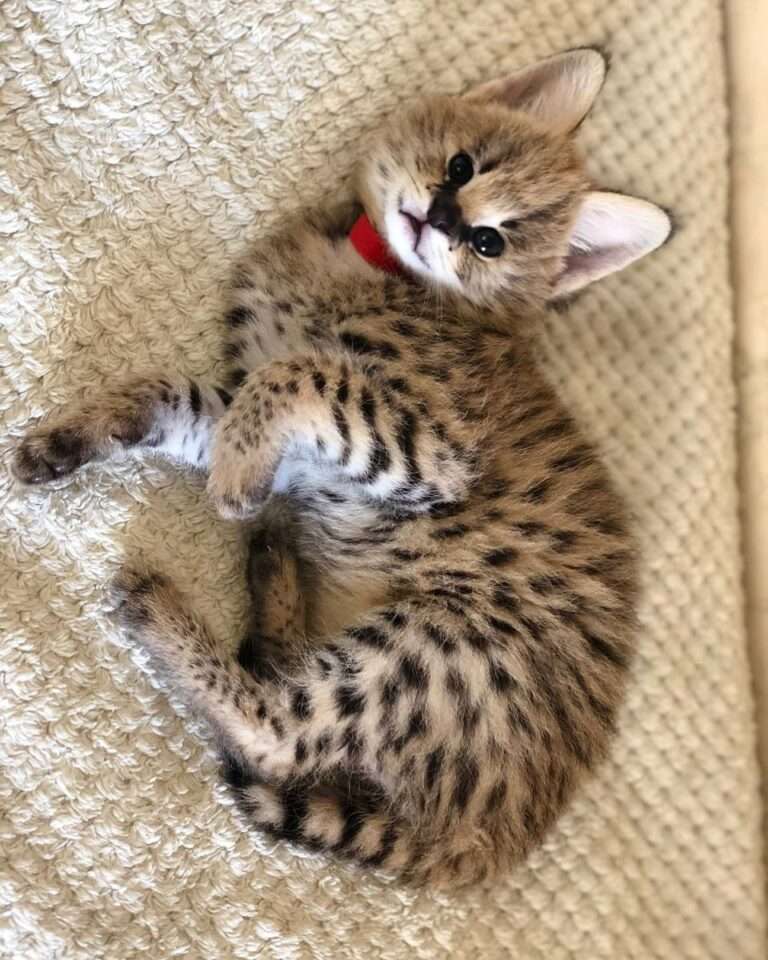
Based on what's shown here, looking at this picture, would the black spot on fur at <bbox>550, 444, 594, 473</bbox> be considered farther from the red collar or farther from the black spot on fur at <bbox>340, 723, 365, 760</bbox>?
the black spot on fur at <bbox>340, 723, 365, 760</bbox>

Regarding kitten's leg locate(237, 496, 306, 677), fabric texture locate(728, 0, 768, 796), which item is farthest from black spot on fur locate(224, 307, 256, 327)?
fabric texture locate(728, 0, 768, 796)

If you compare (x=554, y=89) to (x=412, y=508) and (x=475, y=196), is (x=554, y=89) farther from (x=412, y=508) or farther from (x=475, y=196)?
(x=412, y=508)

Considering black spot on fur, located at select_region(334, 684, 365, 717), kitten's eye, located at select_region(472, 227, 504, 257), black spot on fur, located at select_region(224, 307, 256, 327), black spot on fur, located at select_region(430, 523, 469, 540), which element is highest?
black spot on fur, located at select_region(224, 307, 256, 327)

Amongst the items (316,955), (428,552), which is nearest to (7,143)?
(428,552)

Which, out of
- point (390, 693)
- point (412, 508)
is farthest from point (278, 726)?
point (412, 508)

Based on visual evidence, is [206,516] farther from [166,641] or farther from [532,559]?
[532,559]

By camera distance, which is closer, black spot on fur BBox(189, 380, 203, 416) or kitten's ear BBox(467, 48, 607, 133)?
black spot on fur BBox(189, 380, 203, 416)

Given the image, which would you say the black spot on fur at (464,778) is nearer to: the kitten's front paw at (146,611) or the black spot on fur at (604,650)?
the black spot on fur at (604,650)

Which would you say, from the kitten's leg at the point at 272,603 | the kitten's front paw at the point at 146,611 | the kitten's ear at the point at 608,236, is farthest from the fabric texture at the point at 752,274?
the kitten's front paw at the point at 146,611
